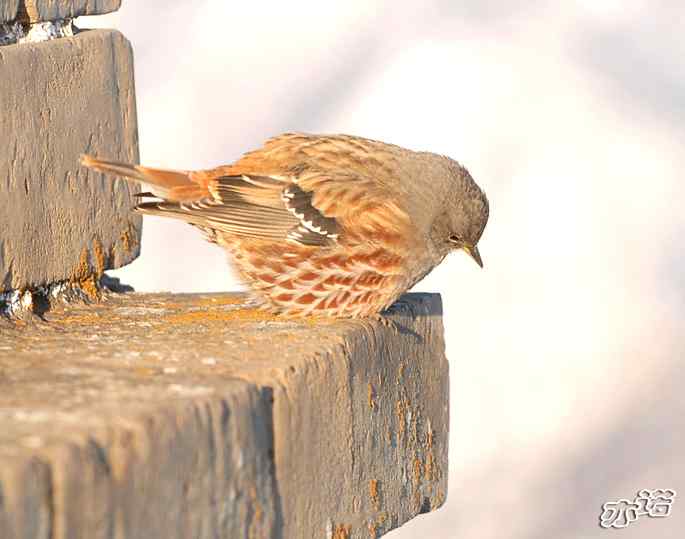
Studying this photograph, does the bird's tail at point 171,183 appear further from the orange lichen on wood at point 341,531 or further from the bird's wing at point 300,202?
the orange lichen on wood at point 341,531

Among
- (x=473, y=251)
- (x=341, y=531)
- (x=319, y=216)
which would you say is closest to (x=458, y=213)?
(x=473, y=251)

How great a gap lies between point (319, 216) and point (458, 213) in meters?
0.72

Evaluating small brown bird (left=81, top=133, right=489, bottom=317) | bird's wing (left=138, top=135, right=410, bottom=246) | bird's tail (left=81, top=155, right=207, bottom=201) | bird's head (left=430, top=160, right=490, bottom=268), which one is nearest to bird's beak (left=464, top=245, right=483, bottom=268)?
bird's head (left=430, top=160, right=490, bottom=268)

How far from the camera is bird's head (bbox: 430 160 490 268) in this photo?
6508 mm

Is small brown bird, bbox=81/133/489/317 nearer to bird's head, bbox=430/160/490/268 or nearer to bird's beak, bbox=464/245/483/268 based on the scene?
bird's head, bbox=430/160/490/268

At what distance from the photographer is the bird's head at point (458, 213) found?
256 inches

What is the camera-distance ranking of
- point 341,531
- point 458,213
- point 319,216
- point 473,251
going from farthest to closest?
1. point 473,251
2. point 458,213
3. point 319,216
4. point 341,531

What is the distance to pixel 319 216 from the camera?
6.22 m

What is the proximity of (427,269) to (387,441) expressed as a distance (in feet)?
3.78

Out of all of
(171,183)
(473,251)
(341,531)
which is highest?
(171,183)

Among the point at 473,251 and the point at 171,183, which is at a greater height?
the point at 171,183

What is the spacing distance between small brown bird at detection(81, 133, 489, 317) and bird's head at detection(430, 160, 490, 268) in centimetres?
1

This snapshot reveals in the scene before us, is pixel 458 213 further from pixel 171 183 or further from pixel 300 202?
pixel 171 183

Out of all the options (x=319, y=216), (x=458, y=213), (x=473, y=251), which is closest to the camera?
(x=319, y=216)
